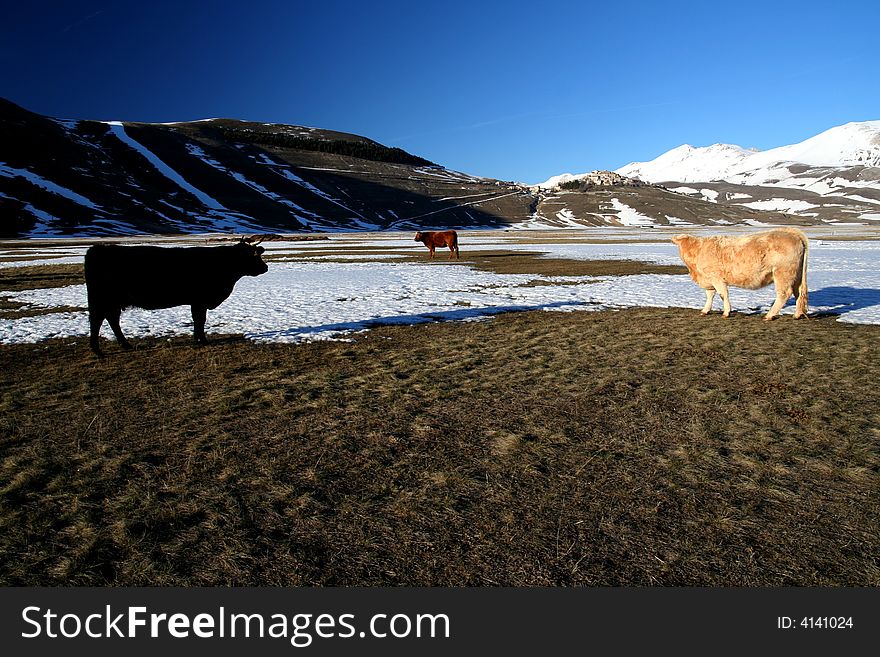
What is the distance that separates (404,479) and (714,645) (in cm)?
278

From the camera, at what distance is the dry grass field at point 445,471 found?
3537 millimetres

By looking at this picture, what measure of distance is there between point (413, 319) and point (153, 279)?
6522 mm

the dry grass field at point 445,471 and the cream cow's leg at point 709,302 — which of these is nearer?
the dry grass field at point 445,471

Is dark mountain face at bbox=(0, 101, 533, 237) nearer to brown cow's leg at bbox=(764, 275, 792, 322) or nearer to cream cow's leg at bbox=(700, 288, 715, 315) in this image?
cream cow's leg at bbox=(700, 288, 715, 315)

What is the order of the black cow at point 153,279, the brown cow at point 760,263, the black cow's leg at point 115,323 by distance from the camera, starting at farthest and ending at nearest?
the brown cow at point 760,263 < the black cow's leg at point 115,323 < the black cow at point 153,279

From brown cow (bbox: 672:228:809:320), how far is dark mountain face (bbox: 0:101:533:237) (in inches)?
4180

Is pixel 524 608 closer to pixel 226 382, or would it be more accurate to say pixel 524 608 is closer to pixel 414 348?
pixel 226 382

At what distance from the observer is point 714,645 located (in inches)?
119

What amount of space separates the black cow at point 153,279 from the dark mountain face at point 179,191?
9949 centimetres

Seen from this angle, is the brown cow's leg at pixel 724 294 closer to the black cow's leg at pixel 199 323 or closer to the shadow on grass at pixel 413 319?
the shadow on grass at pixel 413 319

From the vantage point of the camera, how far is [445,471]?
4.93m

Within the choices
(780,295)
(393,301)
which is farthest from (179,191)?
(780,295)

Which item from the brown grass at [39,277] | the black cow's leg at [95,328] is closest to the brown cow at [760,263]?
the black cow's leg at [95,328]

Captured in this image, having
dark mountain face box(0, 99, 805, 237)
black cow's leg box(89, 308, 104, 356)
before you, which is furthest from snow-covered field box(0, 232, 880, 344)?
dark mountain face box(0, 99, 805, 237)
